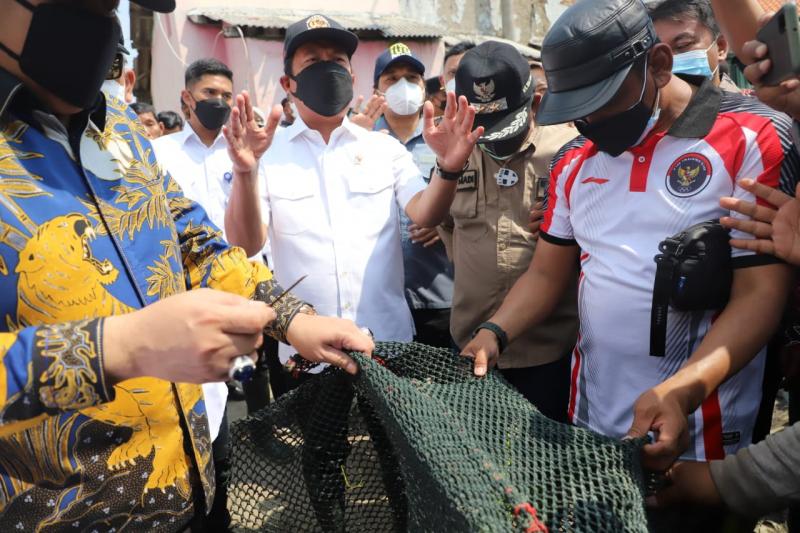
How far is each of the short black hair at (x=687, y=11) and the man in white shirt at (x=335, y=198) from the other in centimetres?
133

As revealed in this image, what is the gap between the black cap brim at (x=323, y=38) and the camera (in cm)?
289

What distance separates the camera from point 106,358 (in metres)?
1.09

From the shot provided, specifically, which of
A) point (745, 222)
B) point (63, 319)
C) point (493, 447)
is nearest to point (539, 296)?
point (745, 222)

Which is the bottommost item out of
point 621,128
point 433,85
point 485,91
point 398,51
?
point 621,128

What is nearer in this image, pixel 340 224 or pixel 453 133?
pixel 453 133

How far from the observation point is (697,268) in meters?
1.74

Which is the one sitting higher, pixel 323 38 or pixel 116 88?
pixel 323 38

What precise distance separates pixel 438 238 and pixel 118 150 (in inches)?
81.4

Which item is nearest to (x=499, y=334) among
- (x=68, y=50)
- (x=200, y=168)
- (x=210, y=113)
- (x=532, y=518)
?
(x=532, y=518)

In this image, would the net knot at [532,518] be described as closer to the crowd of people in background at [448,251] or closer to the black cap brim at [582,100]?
the crowd of people in background at [448,251]

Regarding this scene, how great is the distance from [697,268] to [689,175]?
0.95ft

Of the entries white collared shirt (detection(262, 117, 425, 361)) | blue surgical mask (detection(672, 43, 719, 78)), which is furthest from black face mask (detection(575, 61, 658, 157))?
white collared shirt (detection(262, 117, 425, 361))

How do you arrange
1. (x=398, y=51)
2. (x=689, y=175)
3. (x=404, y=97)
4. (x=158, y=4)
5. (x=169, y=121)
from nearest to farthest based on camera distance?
1. (x=158, y=4)
2. (x=689, y=175)
3. (x=404, y=97)
4. (x=398, y=51)
5. (x=169, y=121)

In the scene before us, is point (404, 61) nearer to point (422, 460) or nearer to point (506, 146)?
point (506, 146)
